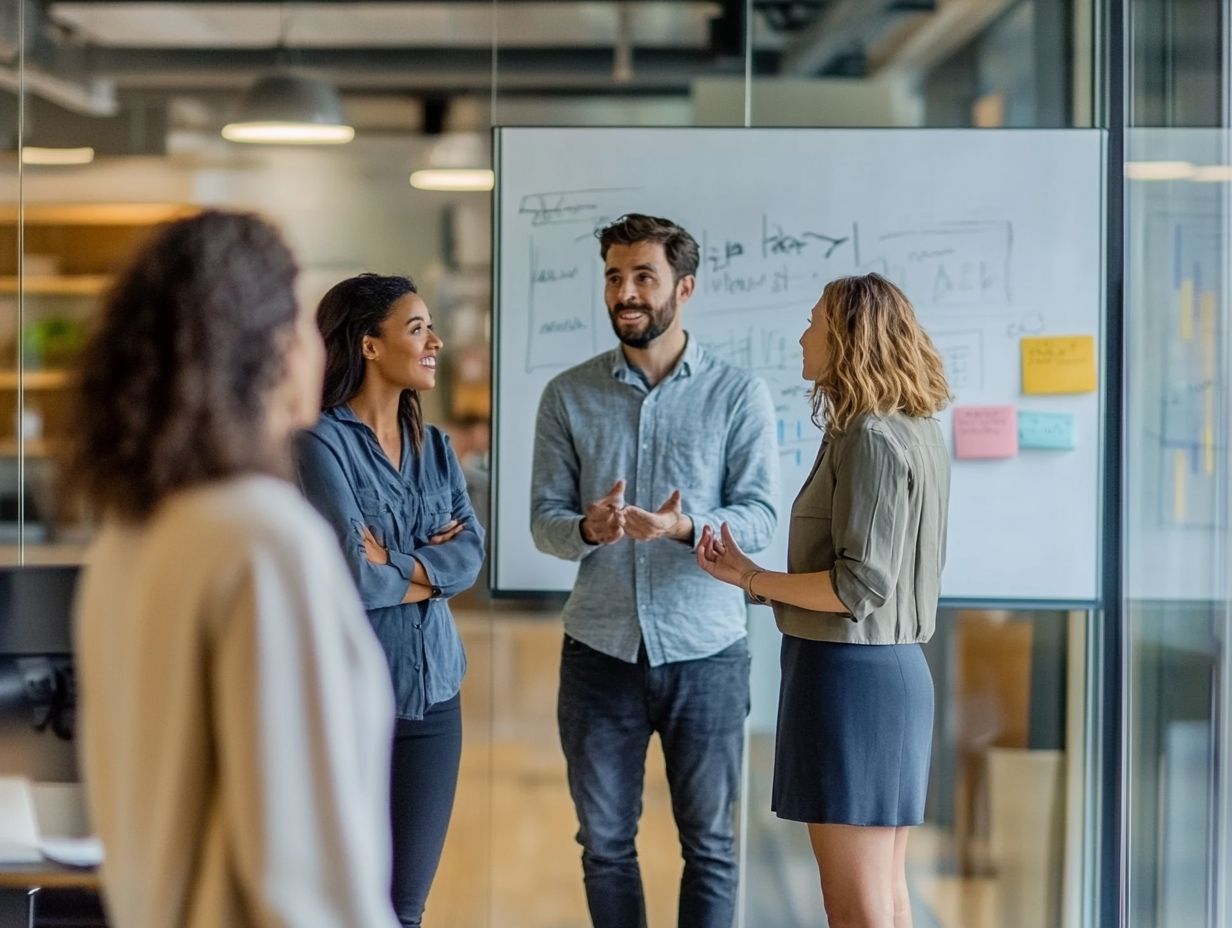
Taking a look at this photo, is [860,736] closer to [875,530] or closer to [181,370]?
[875,530]

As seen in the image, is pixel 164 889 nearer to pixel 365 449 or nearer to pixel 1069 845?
pixel 365 449

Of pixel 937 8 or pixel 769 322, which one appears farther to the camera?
pixel 937 8

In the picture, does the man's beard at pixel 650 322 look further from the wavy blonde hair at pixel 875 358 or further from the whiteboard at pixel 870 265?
the wavy blonde hair at pixel 875 358

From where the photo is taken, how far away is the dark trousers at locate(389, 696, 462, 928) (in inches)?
97.0

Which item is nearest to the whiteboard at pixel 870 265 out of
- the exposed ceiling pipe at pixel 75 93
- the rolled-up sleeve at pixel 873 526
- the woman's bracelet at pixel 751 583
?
the woman's bracelet at pixel 751 583

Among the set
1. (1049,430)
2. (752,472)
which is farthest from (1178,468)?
(752,472)

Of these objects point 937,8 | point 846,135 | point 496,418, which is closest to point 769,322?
point 846,135

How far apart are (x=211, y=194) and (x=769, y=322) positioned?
1.50 meters

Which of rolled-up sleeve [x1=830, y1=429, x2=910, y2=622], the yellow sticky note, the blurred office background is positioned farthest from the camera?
the blurred office background

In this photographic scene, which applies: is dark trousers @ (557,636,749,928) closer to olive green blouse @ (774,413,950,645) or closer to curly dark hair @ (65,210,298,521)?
olive green blouse @ (774,413,950,645)

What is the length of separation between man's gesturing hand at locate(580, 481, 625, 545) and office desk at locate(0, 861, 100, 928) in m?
1.17

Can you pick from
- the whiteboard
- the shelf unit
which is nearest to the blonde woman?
the whiteboard

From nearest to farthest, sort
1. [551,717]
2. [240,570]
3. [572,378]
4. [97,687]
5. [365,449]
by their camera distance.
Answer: [240,570] < [97,687] < [365,449] < [572,378] < [551,717]

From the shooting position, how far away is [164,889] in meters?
1.09
